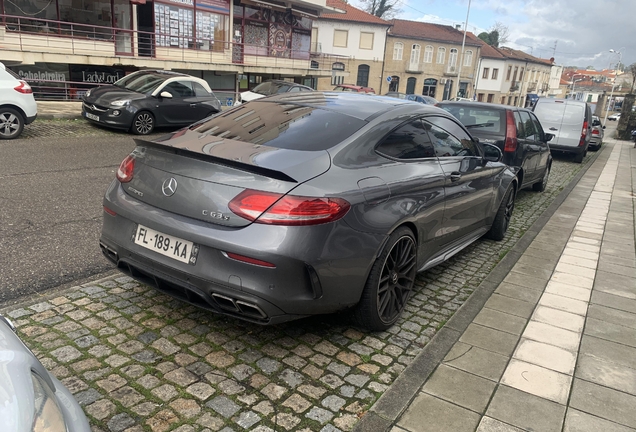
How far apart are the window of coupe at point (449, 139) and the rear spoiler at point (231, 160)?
172 cm

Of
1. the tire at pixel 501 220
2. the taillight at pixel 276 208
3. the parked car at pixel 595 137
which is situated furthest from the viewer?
the parked car at pixel 595 137

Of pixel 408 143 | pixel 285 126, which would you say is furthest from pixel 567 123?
pixel 285 126

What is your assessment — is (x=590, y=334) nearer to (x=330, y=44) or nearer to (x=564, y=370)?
(x=564, y=370)

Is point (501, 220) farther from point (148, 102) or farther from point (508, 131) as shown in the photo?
point (148, 102)

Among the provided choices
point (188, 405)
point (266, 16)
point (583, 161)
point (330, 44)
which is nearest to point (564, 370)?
point (188, 405)

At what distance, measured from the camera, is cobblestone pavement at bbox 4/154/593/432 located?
8.59 feet

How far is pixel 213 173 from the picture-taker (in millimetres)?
2951

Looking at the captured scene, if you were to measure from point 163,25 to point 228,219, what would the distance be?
2276 centimetres

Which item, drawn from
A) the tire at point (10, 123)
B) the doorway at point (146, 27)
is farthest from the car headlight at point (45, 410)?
the doorway at point (146, 27)

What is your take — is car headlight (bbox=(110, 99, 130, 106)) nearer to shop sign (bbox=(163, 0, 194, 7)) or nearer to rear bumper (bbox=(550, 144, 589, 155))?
rear bumper (bbox=(550, 144, 589, 155))

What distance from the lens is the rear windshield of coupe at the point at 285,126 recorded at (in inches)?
132

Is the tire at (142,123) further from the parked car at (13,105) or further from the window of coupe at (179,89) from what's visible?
the parked car at (13,105)

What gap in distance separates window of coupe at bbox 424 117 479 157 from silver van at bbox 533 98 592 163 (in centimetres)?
1207

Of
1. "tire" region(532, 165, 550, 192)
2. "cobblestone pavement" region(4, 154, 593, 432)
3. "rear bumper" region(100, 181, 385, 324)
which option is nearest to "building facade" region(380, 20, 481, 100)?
"tire" region(532, 165, 550, 192)
